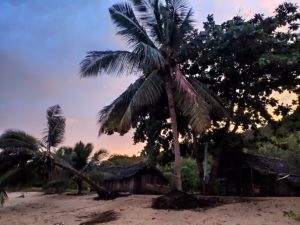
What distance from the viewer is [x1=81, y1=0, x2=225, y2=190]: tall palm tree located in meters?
16.5

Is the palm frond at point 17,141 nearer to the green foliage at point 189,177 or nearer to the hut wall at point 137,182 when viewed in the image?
the hut wall at point 137,182

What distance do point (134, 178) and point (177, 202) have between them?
1598 centimetres

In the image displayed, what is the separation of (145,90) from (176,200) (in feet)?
15.5

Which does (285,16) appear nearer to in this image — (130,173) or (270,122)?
(270,122)

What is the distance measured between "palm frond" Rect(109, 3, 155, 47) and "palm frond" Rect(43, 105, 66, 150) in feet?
27.3

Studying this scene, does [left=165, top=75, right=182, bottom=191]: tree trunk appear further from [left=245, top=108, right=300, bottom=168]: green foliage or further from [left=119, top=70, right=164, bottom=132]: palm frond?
[left=245, top=108, right=300, bottom=168]: green foliage

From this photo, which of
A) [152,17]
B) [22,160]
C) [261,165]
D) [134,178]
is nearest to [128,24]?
[152,17]

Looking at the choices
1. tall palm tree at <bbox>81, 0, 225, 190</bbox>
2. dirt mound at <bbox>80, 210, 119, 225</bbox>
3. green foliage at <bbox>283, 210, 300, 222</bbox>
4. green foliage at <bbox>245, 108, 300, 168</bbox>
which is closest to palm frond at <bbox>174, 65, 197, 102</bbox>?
tall palm tree at <bbox>81, 0, 225, 190</bbox>

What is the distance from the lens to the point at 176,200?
1609 cm

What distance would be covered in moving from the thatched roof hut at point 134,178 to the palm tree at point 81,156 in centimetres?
141

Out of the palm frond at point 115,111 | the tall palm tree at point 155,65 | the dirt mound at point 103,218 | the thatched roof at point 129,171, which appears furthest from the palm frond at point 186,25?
the thatched roof at point 129,171

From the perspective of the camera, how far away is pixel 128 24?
58.3 ft

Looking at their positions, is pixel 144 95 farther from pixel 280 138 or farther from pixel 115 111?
pixel 280 138

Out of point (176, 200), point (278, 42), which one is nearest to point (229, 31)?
point (278, 42)
